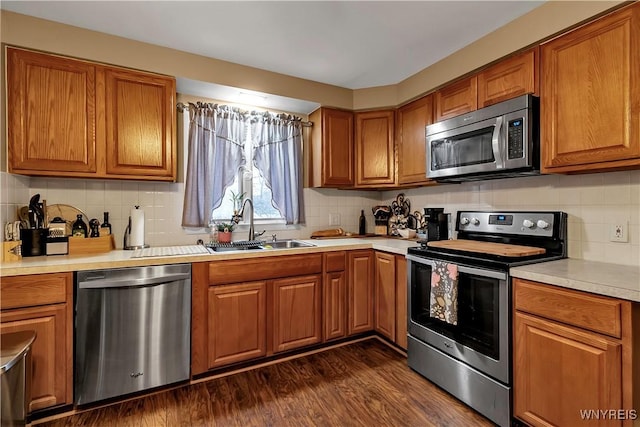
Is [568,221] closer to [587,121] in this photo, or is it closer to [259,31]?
[587,121]

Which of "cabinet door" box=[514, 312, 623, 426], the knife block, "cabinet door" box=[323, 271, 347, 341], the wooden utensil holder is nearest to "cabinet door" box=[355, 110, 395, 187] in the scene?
"cabinet door" box=[323, 271, 347, 341]

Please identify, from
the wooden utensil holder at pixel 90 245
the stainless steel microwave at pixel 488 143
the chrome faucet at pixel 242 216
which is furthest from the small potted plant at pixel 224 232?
the stainless steel microwave at pixel 488 143

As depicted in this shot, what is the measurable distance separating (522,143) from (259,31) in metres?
1.85

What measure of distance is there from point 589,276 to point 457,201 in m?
1.35

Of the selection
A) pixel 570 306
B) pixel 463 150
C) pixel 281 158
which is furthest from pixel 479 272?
pixel 281 158

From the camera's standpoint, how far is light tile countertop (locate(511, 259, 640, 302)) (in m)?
1.23

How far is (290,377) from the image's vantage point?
2184 mm

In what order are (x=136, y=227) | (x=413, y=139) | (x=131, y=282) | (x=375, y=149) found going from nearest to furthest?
(x=131, y=282) < (x=136, y=227) < (x=413, y=139) < (x=375, y=149)

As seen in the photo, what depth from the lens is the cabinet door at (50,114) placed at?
187 centimetres

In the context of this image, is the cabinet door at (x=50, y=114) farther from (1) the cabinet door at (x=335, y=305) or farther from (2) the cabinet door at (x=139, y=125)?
(1) the cabinet door at (x=335, y=305)

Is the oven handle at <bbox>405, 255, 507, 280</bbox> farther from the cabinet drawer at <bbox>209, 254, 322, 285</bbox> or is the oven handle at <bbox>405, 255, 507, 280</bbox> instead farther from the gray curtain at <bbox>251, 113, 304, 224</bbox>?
the gray curtain at <bbox>251, 113, 304, 224</bbox>

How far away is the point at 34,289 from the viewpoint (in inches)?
64.9

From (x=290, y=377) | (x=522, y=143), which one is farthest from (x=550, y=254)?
(x=290, y=377)

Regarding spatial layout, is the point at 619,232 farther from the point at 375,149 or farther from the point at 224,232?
the point at 224,232
